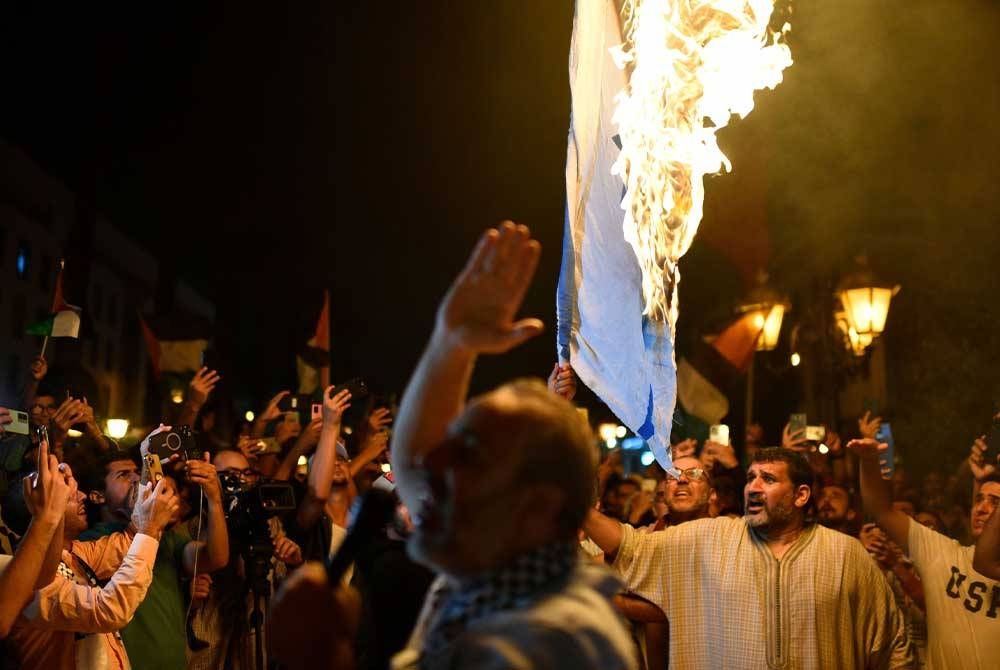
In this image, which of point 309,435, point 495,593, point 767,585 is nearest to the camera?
point 495,593

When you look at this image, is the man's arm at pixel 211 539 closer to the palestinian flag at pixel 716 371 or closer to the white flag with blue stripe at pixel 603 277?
the white flag with blue stripe at pixel 603 277

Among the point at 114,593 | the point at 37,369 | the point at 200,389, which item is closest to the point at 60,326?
the point at 37,369

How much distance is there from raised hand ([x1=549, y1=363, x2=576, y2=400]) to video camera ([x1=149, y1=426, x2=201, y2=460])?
210 cm

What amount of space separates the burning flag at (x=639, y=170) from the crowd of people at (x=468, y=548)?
0.34 m

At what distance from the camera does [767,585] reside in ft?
18.9

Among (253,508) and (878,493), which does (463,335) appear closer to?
(878,493)

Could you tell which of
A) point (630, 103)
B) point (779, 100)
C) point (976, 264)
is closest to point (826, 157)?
point (779, 100)

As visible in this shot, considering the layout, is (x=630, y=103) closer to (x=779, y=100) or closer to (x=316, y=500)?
(x=316, y=500)

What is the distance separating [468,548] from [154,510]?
3.22 metres

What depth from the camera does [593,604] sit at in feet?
8.02

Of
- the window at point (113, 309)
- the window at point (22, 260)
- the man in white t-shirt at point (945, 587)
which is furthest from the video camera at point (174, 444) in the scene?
the window at point (113, 309)

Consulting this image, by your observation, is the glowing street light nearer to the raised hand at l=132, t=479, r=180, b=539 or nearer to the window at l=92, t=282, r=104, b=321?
the raised hand at l=132, t=479, r=180, b=539

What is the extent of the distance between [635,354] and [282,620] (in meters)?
3.47

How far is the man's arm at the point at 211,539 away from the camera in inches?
257
